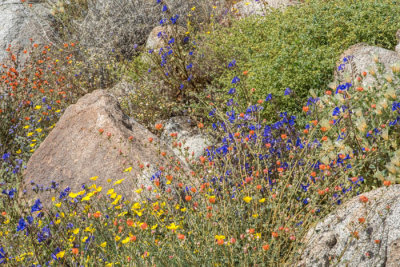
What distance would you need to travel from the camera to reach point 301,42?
16.8 ft

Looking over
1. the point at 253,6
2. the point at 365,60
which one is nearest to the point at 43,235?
the point at 365,60

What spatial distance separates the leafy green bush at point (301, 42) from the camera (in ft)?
15.3

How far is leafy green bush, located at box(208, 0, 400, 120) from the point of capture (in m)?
4.66

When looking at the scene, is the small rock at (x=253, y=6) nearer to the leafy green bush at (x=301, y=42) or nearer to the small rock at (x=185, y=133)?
the leafy green bush at (x=301, y=42)

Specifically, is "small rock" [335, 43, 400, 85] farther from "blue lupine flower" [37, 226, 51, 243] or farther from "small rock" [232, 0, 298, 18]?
"blue lupine flower" [37, 226, 51, 243]

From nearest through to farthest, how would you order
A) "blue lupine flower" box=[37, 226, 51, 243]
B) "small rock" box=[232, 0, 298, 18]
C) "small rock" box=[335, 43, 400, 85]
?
"blue lupine flower" box=[37, 226, 51, 243], "small rock" box=[335, 43, 400, 85], "small rock" box=[232, 0, 298, 18]

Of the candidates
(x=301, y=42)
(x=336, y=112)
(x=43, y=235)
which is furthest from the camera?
(x=301, y=42)

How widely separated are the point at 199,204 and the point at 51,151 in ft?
7.14

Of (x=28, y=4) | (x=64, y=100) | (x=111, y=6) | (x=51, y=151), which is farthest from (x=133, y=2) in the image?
(x=51, y=151)

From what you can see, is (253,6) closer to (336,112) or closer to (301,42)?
(301,42)

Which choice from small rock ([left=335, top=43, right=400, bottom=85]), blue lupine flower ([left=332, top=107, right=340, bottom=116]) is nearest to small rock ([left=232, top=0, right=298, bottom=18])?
small rock ([left=335, top=43, right=400, bottom=85])

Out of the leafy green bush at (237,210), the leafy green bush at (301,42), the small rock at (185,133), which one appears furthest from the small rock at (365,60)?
the small rock at (185,133)

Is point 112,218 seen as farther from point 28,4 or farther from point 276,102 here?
point 28,4

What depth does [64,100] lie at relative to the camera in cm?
672
